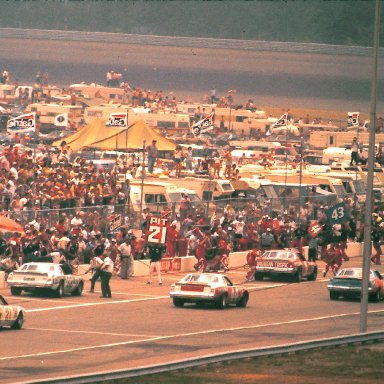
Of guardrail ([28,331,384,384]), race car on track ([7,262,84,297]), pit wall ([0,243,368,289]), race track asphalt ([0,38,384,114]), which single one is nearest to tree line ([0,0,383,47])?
race track asphalt ([0,38,384,114])

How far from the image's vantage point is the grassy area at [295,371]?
24219 millimetres

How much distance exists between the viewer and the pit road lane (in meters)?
26.8

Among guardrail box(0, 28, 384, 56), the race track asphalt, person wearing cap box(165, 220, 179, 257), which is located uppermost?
guardrail box(0, 28, 384, 56)

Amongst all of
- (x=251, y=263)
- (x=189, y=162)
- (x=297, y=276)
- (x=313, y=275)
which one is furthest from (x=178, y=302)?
(x=189, y=162)

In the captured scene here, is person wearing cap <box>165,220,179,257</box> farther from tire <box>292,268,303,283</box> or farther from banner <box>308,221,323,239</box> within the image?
banner <box>308,221,323,239</box>

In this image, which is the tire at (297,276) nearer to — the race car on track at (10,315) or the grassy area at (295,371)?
the race car on track at (10,315)

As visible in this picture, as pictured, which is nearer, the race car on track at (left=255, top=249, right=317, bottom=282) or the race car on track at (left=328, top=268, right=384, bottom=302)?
the race car on track at (left=328, top=268, right=384, bottom=302)

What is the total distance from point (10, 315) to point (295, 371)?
284 inches

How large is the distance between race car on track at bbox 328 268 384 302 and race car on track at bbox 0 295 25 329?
11.3 m

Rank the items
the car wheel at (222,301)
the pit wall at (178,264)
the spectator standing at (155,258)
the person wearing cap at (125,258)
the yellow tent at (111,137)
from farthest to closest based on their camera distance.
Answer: the yellow tent at (111,137), the pit wall at (178,264), the spectator standing at (155,258), the person wearing cap at (125,258), the car wheel at (222,301)

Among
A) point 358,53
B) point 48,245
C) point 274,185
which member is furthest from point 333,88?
point 48,245

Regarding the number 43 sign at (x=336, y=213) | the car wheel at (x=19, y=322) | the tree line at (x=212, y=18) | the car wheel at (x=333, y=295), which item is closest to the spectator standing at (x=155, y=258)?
the car wheel at (x=333, y=295)

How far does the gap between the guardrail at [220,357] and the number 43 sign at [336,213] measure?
1645cm

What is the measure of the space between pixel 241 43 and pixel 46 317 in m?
112
